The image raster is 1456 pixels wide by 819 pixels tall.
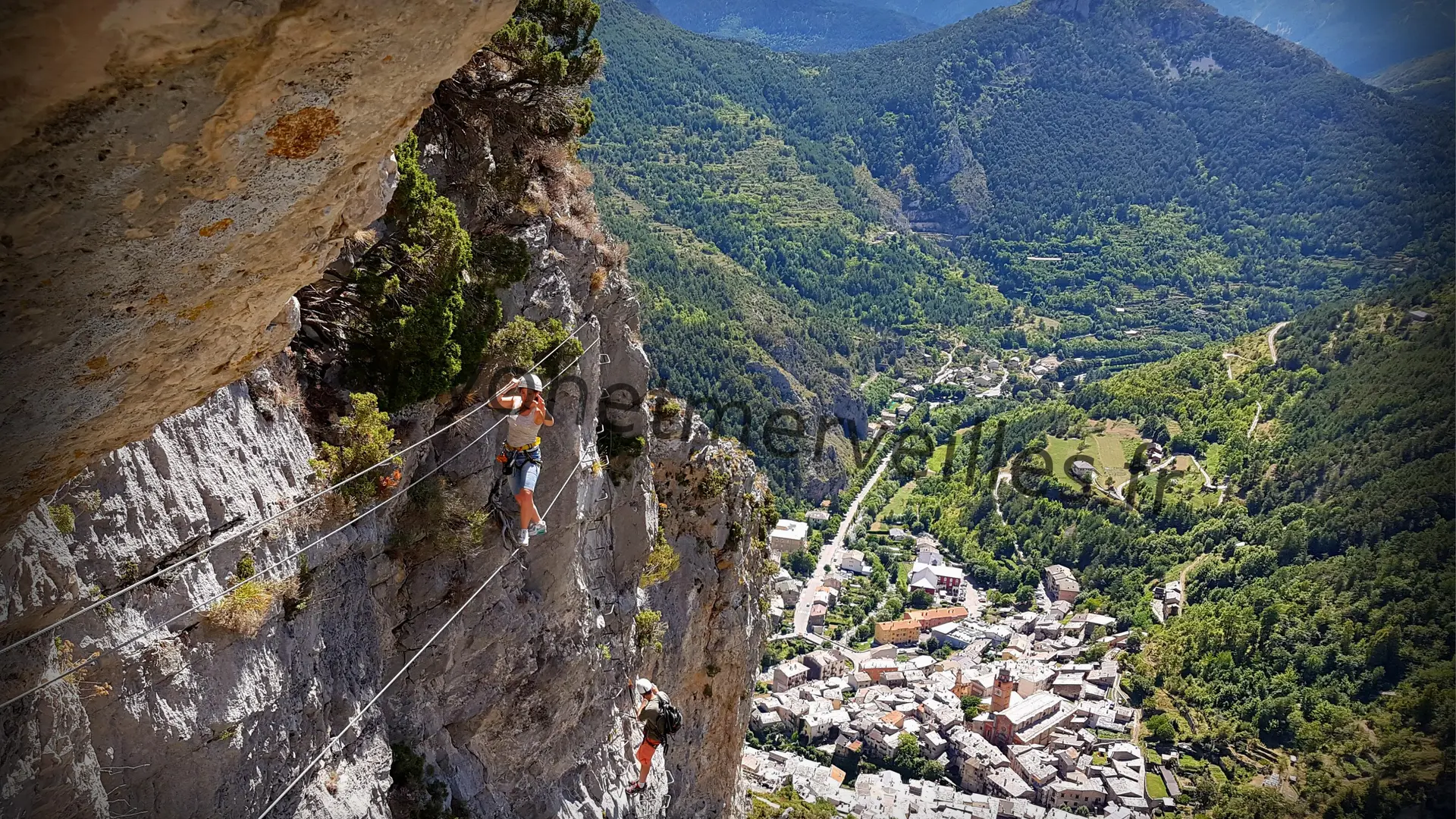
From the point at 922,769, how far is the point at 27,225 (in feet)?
179

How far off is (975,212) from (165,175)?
7487 inches

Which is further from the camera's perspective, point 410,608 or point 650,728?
point 650,728

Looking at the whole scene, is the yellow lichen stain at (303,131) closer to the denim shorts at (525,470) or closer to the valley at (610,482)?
the valley at (610,482)

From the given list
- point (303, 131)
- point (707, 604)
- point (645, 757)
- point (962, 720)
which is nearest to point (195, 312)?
point (303, 131)

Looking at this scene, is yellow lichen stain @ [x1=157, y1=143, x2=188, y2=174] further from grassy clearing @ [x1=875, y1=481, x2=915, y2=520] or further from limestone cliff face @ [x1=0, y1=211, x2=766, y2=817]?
grassy clearing @ [x1=875, y1=481, x2=915, y2=520]

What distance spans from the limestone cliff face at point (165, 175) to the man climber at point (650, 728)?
36.4 ft

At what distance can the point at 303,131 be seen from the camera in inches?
164

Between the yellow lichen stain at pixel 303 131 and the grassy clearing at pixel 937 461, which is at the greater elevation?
the yellow lichen stain at pixel 303 131

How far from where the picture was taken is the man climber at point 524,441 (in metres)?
12.0

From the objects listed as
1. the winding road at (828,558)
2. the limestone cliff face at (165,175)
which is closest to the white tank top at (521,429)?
the limestone cliff face at (165,175)

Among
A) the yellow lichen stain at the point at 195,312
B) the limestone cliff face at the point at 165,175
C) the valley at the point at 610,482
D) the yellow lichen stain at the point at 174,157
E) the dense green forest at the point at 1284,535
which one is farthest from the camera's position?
the dense green forest at the point at 1284,535

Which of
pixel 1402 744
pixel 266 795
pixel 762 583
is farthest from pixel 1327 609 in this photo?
pixel 266 795

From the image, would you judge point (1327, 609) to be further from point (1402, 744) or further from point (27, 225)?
point (27, 225)

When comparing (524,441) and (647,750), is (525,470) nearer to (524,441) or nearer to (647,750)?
(524,441)
